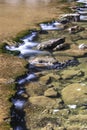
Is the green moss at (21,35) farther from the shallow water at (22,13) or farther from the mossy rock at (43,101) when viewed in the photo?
the mossy rock at (43,101)

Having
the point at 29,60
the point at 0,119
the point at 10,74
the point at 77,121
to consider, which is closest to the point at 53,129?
the point at 77,121

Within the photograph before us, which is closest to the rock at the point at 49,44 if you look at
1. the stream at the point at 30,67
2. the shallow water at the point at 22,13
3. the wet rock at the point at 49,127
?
the stream at the point at 30,67

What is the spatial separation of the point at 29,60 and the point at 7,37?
12.2 ft

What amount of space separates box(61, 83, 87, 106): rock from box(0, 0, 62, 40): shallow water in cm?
719

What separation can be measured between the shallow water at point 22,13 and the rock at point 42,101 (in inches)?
296

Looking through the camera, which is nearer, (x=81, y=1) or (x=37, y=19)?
(x=37, y=19)

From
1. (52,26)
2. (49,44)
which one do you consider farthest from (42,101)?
(52,26)

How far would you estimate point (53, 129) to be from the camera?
9.64 m

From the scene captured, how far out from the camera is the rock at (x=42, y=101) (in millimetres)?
11016

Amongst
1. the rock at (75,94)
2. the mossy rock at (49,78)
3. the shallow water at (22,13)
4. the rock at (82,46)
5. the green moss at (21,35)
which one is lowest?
the shallow water at (22,13)

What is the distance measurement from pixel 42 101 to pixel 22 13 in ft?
49.0

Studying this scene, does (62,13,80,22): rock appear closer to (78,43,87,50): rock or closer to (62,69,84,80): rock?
(78,43,87,50): rock

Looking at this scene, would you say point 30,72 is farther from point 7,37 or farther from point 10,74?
point 7,37

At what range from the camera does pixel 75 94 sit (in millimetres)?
11648
